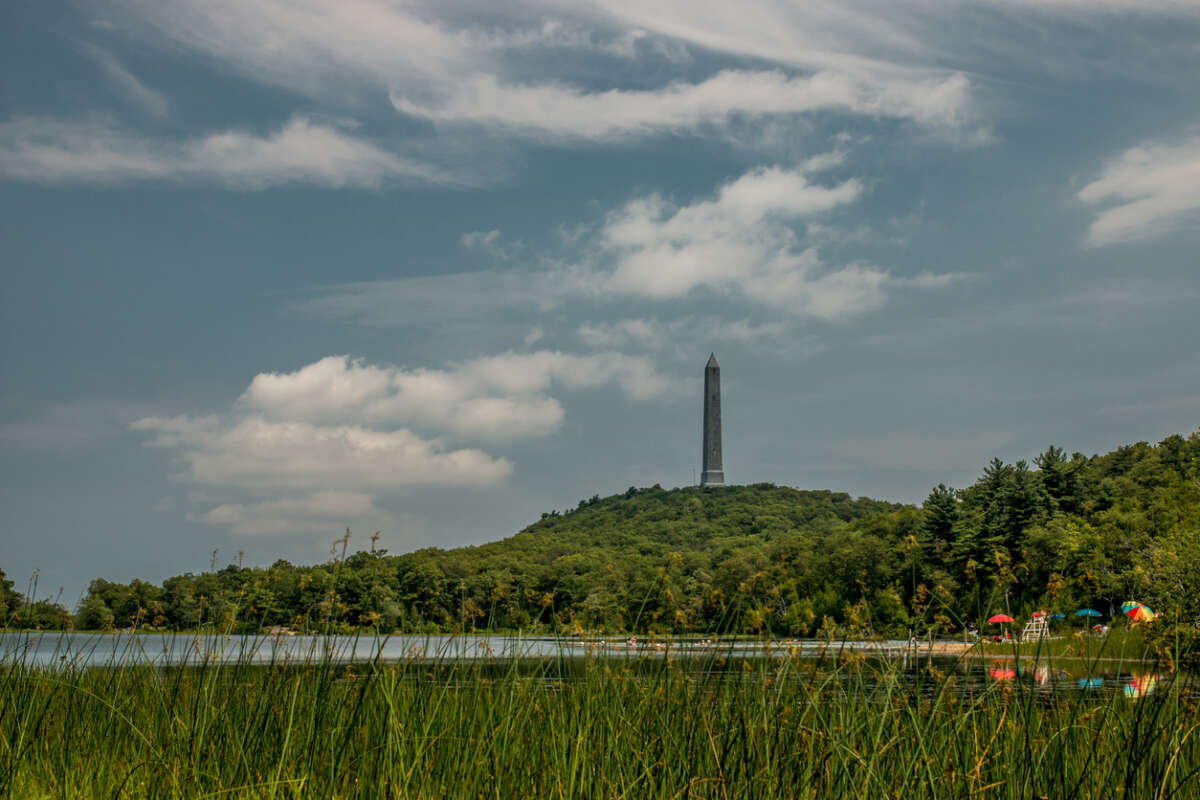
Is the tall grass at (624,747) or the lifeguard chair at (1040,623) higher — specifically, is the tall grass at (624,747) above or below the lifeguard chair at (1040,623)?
below

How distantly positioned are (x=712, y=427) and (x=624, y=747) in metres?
125

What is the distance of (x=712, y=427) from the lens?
421 ft

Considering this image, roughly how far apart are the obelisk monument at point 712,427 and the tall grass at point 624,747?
4735 inches

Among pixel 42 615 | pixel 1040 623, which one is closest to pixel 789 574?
pixel 42 615

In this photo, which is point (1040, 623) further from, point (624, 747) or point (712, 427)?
point (712, 427)

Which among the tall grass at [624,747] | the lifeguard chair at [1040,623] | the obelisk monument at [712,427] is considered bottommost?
the tall grass at [624,747]

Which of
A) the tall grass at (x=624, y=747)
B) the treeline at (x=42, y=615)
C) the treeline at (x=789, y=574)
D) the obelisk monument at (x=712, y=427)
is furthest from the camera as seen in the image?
the obelisk monument at (x=712, y=427)

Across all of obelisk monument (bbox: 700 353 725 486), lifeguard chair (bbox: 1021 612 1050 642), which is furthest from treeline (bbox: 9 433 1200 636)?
obelisk monument (bbox: 700 353 725 486)

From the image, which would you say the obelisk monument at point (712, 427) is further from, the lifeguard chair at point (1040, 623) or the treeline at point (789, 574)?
the lifeguard chair at point (1040, 623)

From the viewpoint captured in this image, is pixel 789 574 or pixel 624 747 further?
pixel 789 574

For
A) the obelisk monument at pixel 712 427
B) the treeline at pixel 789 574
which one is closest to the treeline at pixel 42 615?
the treeline at pixel 789 574

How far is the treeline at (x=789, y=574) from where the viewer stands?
5755mm

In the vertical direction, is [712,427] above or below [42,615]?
above

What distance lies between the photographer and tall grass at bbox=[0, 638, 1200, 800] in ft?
12.8
